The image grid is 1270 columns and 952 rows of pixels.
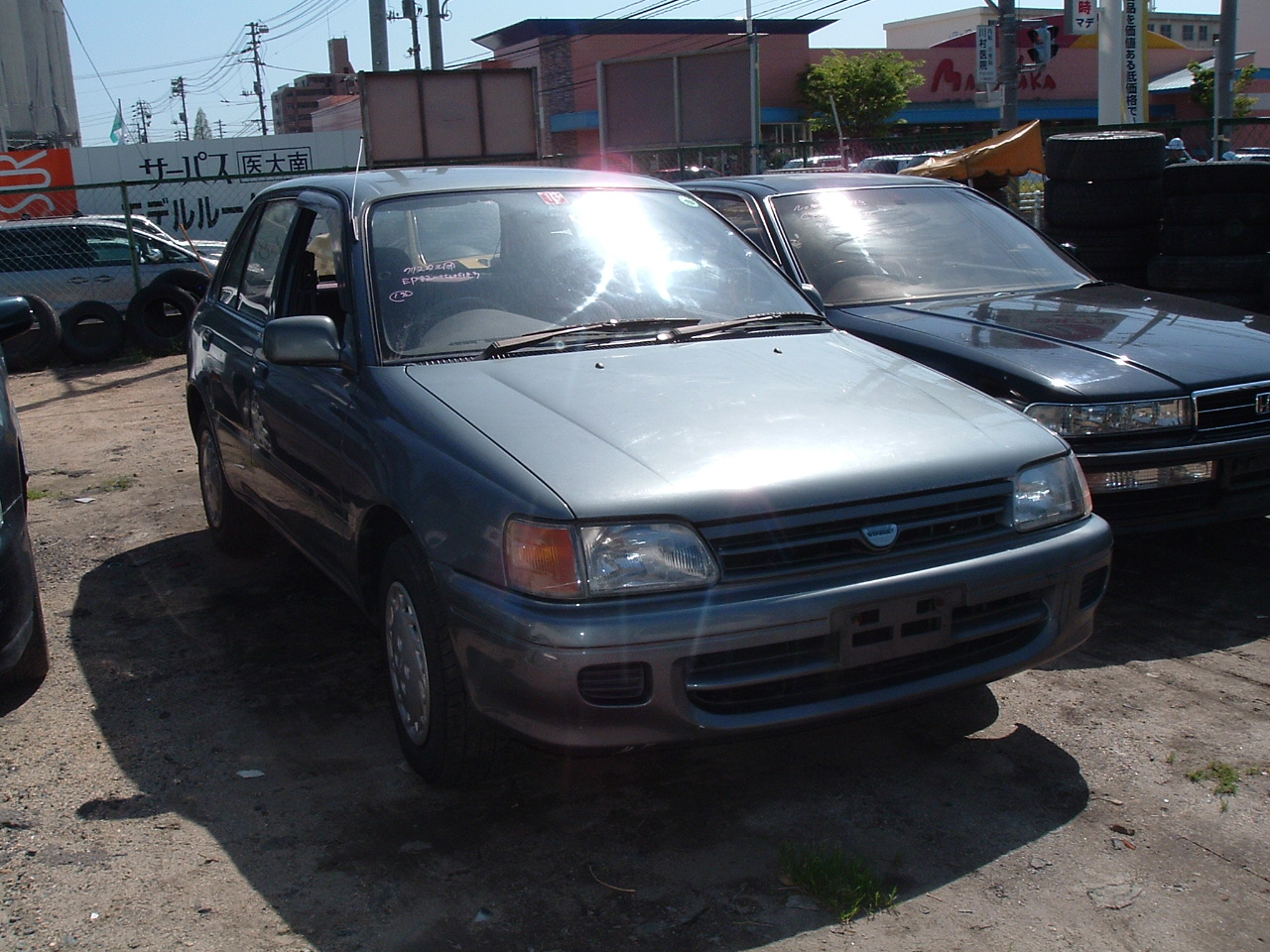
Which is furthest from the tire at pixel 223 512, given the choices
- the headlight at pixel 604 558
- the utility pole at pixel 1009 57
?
the utility pole at pixel 1009 57

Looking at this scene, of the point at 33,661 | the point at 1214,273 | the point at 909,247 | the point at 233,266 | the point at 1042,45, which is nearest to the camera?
the point at 33,661

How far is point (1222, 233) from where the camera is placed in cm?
707

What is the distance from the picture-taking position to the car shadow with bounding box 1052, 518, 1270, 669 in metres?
4.27

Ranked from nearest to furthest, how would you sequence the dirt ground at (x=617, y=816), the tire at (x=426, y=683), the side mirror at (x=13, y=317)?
1. the dirt ground at (x=617, y=816)
2. the tire at (x=426, y=683)
3. the side mirror at (x=13, y=317)

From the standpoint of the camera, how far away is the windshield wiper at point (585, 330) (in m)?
3.69

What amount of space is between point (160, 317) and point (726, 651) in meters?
12.0

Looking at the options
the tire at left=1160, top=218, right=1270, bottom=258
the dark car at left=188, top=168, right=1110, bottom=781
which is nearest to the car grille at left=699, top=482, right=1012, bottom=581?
the dark car at left=188, top=168, right=1110, bottom=781

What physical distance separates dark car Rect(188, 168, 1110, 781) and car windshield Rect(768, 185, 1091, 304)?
55.7 inches

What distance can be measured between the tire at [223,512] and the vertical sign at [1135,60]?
1390 cm

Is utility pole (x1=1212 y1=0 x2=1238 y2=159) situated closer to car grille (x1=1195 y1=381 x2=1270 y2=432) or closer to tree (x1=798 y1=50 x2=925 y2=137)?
car grille (x1=1195 y1=381 x2=1270 y2=432)

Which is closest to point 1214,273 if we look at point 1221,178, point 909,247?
point 1221,178

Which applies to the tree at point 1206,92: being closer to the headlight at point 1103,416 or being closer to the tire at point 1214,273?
the tire at point 1214,273

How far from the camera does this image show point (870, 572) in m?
2.91

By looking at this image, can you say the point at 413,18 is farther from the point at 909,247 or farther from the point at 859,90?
the point at 909,247
